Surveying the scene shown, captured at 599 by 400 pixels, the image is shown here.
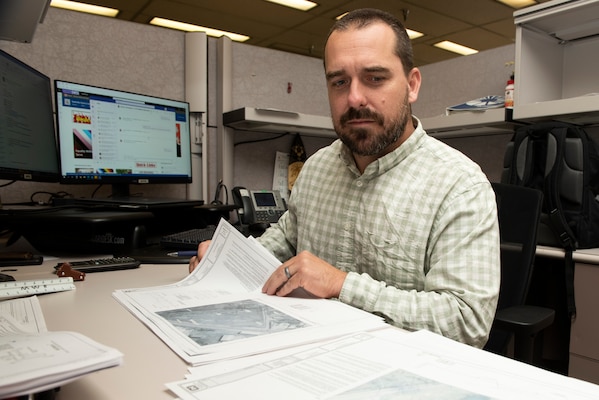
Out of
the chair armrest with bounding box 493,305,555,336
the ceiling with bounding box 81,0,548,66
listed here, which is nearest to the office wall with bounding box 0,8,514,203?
the chair armrest with bounding box 493,305,555,336

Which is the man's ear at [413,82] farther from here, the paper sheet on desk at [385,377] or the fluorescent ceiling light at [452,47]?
the fluorescent ceiling light at [452,47]

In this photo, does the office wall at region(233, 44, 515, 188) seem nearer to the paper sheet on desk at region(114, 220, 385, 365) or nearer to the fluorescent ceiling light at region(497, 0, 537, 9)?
the paper sheet on desk at region(114, 220, 385, 365)

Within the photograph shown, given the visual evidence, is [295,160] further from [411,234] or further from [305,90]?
[411,234]

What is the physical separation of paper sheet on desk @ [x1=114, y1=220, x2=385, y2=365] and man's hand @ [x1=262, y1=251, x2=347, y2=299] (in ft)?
0.06

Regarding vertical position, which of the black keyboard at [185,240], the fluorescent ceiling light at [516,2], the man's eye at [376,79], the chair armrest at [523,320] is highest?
the fluorescent ceiling light at [516,2]

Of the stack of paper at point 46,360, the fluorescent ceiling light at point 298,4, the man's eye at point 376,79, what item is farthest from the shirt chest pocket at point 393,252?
the fluorescent ceiling light at point 298,4

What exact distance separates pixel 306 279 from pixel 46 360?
423 millimetres

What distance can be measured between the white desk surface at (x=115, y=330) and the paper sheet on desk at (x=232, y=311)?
2cm

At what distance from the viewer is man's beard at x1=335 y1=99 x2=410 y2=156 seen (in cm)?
94

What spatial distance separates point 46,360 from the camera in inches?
14.0

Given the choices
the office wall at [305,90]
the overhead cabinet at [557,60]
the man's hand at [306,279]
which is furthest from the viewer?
the office wall at [305,90]

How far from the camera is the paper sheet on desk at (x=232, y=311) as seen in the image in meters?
0.52

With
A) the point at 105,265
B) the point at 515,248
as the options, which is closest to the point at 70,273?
the point at 105,265

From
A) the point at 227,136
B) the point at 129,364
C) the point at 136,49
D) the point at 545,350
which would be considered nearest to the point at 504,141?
the point at 545,350
